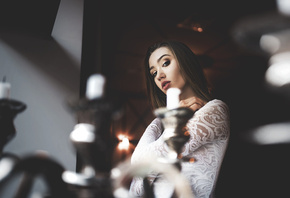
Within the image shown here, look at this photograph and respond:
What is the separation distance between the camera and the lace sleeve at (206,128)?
802mm

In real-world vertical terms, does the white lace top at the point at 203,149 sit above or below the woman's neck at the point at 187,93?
below

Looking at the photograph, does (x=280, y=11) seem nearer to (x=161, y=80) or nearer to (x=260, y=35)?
(x=260, y=35)

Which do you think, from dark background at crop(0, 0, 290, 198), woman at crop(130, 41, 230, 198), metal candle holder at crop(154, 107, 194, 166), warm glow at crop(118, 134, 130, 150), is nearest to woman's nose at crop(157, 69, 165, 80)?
woman at crop(130, 41, 230, 198)

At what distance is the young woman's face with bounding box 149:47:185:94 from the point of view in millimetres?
1104

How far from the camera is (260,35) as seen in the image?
14.0 inches

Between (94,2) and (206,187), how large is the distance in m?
1.08

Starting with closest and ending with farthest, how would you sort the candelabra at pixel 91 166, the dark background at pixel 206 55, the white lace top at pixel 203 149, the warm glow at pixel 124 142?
the candelabra at pixel 91 166 < the white lace top at pixel 203 149 < the dark background at pixel 206 55 < the warm glow at pixel 124 142

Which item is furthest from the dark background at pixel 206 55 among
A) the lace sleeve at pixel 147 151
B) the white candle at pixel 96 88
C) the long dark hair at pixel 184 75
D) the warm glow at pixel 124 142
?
the white candle at pixel 96 88

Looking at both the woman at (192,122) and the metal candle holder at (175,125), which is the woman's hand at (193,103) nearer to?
the woman at (192,122)

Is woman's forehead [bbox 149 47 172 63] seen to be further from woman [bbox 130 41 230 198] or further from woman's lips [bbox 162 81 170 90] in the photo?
woman's lips [bbox 162 81 170 90]

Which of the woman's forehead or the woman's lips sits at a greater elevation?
the woman's forehead

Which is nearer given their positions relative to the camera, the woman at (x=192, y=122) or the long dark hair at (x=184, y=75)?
the woman at (x=192, y=122)

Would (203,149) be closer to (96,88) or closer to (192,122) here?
(192,122)

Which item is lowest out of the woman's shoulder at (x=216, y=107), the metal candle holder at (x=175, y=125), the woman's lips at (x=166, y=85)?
the metal candle holder at (x=175, y=125)
